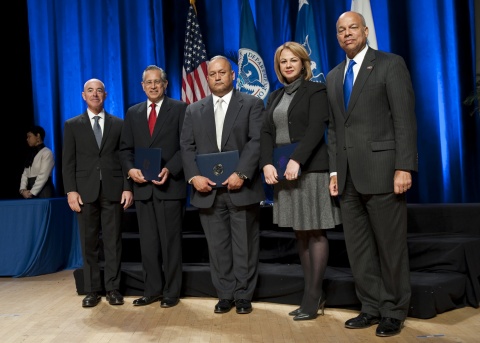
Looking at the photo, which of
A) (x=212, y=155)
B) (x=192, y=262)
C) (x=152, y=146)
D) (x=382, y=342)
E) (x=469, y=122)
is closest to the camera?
(x=382, y=342)

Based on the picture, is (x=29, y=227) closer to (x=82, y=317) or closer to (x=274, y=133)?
(x=82, y=317)

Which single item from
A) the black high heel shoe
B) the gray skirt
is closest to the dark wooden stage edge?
the black high heel shoe

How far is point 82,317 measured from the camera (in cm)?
382

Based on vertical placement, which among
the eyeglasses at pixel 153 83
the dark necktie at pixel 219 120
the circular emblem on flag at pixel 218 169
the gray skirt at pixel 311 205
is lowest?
the gray skirt at pixel 311 205

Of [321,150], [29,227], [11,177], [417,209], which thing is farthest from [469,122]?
[11,177]

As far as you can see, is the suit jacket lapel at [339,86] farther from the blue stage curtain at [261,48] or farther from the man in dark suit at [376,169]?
the blue stage curtain at [261,48]

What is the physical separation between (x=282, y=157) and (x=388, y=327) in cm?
107

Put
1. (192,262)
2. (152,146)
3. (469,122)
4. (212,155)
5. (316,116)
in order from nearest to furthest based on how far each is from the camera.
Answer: (316,116)
(212,155)
(152,146)
(192,262)
(469,122)

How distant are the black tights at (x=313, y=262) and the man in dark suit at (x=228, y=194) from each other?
1.35ft

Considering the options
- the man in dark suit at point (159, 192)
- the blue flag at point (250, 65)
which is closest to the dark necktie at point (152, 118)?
the man in dark suit at point (159, 192)

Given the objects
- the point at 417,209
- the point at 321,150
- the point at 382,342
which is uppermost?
the point at 321,150

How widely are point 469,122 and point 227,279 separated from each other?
3.23m

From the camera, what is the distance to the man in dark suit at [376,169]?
117 inches

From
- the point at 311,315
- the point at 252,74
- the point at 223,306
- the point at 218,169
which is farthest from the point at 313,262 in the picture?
the point at 252,74
